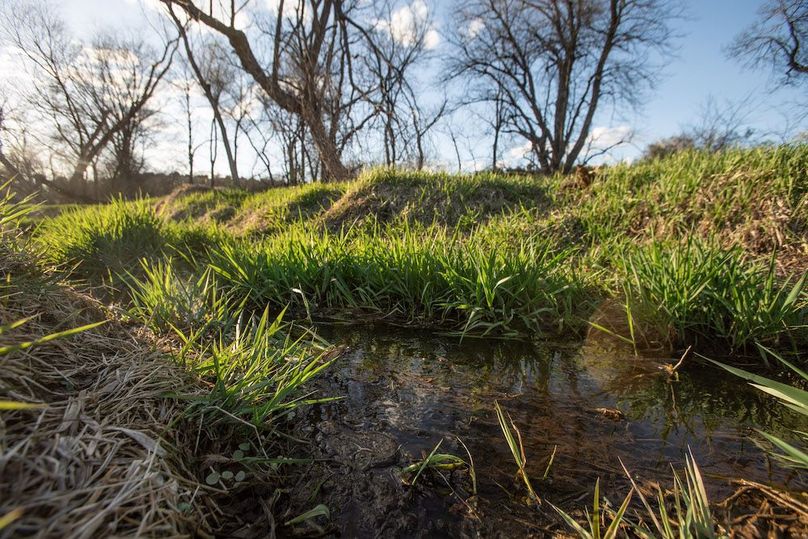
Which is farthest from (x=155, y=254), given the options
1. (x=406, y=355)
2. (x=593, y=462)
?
(x=593, y=462)

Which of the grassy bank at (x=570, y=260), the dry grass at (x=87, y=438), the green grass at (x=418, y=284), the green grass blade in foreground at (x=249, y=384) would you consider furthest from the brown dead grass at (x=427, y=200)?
the dry grass at (x=87, y=438)

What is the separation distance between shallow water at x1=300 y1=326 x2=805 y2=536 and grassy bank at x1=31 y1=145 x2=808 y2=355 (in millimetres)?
365

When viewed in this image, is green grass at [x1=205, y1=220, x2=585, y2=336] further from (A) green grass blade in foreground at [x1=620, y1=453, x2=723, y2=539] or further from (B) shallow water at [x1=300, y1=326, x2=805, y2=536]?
(A) green grass blade in foreground at [x1=620, y1=453, x2=723, y2=539]

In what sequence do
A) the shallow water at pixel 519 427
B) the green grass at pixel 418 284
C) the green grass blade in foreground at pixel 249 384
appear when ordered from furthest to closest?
the green grass at pixel 418 284 → the green grass blade in foreground at pixel 249 384 → the shallow water at pixel 519 427

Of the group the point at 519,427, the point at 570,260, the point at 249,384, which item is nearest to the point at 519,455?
the point at 519,427

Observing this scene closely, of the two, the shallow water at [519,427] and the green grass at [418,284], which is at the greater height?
the green grass at [418,284]

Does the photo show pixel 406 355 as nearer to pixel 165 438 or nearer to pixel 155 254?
pixel 165 438

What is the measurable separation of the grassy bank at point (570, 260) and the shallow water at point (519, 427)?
0.37 m

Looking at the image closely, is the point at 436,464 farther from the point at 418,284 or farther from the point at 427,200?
the point at 427,200

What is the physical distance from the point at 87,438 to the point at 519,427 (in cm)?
119

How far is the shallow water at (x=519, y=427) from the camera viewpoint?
94 cm

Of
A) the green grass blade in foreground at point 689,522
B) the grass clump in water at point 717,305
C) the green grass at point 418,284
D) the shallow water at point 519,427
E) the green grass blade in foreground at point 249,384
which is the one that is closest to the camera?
the green grass blade in foreground at point 689,522

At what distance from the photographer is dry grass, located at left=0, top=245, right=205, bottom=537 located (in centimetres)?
59

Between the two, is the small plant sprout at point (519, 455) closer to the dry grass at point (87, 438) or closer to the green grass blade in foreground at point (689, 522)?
the green grass blade in foreground at point (689, 522)
